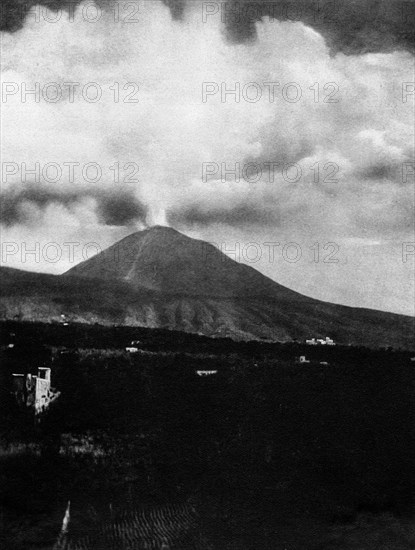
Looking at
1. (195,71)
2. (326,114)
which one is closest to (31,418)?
(195,71)

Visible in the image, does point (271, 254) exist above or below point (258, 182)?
below

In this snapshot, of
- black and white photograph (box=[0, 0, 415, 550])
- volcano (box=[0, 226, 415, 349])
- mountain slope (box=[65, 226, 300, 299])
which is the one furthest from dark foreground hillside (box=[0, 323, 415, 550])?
mountain slope (box=[65, 226, 300, 299])

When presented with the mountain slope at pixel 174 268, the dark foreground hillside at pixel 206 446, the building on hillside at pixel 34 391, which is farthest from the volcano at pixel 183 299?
the building on hillside at pixel 34 391

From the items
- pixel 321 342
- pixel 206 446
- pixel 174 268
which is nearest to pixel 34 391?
pixel 206 446

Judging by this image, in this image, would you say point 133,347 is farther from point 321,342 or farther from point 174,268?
point 321,342

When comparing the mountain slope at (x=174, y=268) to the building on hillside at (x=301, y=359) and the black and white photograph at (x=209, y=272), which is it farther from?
the building on hillside at (x=301, y=359)

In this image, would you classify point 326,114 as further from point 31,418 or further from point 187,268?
point 31,418

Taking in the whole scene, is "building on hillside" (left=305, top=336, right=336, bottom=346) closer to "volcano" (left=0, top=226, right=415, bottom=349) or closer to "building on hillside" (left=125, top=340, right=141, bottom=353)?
"volcano" (left=0, top=226, right=415, bottom=349)

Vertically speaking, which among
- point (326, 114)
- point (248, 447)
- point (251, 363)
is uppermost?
point (326, 114)
